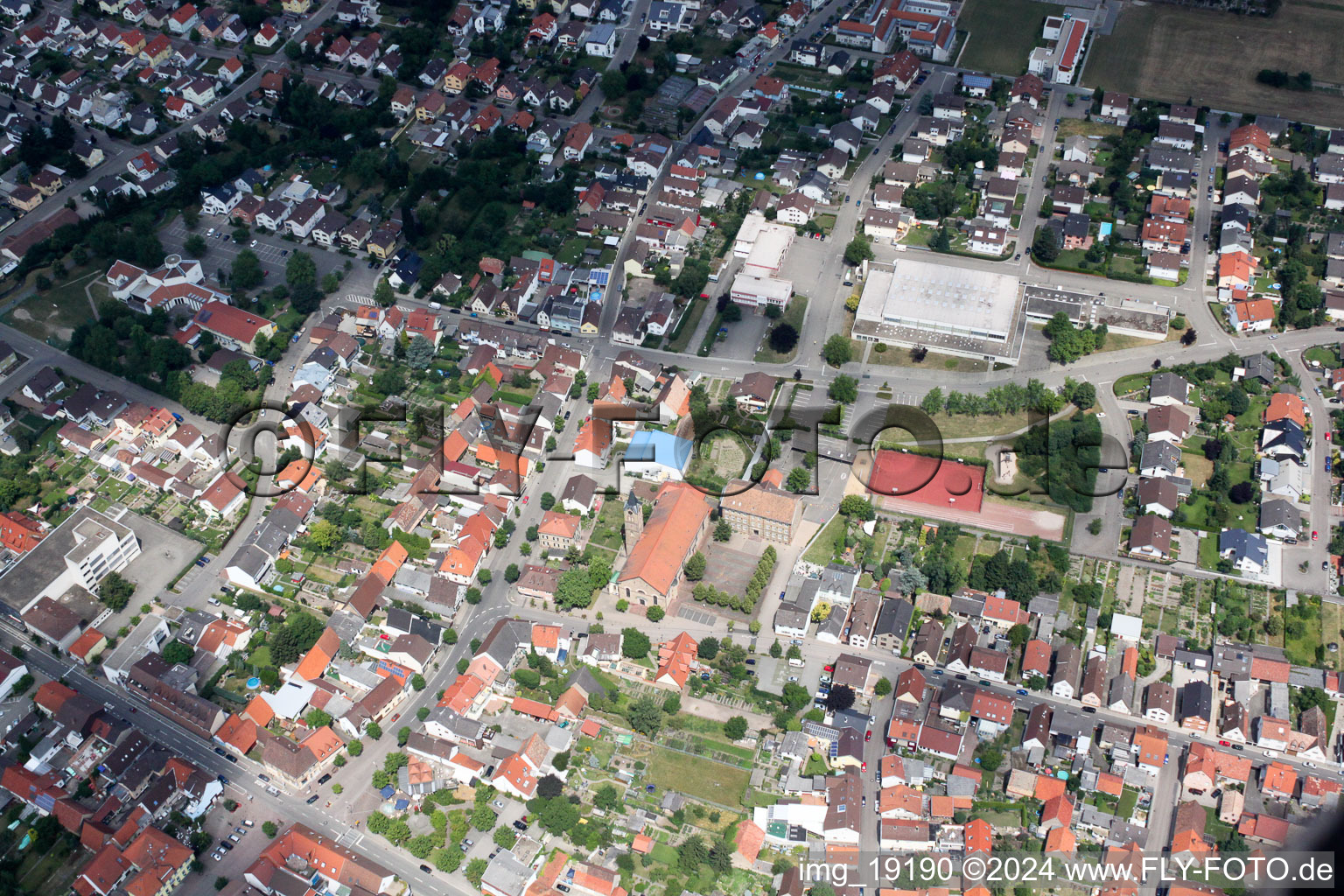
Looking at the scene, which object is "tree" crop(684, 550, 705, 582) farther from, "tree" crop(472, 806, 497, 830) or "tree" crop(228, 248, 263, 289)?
"tree" crop(228, 248, 263, 289)

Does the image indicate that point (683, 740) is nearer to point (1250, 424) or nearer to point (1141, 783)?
point (1141, 783)

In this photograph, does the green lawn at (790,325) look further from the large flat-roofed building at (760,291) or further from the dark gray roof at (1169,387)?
the dark gray roof at (1169,387)

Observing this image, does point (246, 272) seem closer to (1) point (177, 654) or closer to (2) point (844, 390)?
(1) point (177, 654)

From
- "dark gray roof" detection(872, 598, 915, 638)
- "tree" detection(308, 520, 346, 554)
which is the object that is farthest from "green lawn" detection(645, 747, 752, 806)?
"tree" detection(308, 520, 346, 554)

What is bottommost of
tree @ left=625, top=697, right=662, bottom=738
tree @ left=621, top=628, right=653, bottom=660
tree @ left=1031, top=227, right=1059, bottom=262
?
tree @ left=625, top=697, right=662, bottom=738

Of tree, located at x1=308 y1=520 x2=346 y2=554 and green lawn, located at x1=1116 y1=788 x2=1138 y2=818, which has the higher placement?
green lawn, located at x1=1116 y1=788 x2=1138 y2=818

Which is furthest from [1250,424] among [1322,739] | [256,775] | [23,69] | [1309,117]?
[23,69]

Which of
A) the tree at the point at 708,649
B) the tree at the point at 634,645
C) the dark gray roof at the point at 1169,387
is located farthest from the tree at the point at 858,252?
the tree at the point at 634,645
